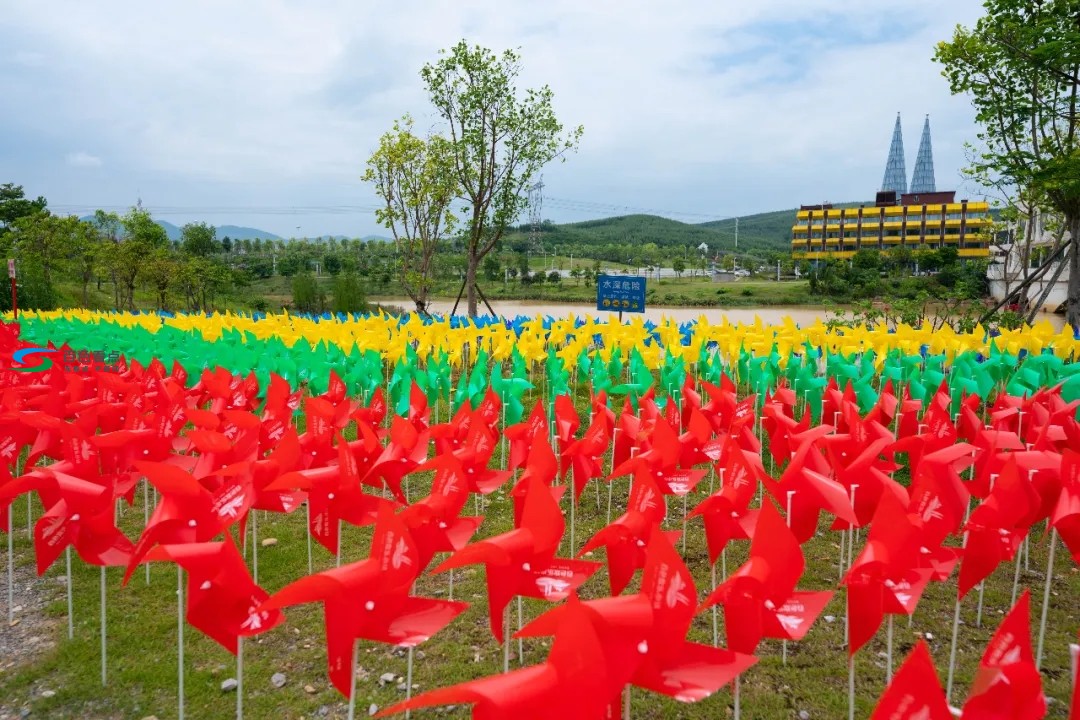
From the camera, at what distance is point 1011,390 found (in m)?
6.47

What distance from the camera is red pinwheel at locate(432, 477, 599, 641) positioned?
8.39 feet

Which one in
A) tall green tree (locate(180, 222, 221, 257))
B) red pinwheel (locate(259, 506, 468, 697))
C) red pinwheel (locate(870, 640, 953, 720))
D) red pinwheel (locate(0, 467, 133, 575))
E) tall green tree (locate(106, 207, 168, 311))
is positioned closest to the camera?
red pinwheel (locate(870, 640, 953, 720))

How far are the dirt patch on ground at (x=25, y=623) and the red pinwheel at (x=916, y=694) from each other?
3394 millimetres

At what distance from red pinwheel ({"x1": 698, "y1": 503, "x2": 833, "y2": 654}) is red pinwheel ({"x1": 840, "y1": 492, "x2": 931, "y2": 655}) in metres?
0.21

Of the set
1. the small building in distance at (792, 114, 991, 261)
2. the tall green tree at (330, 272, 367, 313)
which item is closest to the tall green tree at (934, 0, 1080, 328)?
the tall green tree at (330, 272, 367, 313)

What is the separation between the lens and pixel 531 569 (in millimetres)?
2621

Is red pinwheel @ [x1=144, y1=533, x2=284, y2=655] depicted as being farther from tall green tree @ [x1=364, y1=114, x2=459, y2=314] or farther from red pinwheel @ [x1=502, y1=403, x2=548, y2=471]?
tall green tree @ [x1=364, y1=114, x2=459, y2=314]

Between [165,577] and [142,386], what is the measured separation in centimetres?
192

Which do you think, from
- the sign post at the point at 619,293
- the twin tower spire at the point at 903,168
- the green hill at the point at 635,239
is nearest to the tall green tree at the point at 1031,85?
the sign post at the point at 619,293

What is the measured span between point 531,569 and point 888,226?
87501 mm

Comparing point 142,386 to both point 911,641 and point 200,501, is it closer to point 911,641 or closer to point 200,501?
point 200,501

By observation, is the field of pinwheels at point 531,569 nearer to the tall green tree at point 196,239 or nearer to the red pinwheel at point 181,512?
the red pinwheel at point 181,512

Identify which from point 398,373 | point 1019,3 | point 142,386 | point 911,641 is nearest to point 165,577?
point 142,386

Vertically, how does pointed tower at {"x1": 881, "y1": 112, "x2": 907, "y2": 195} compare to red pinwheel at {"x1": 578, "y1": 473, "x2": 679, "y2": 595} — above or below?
above
